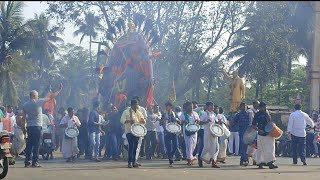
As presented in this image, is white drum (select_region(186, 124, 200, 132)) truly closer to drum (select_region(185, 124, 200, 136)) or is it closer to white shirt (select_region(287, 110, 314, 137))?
drum (select_region(185, 124, 200, 136))

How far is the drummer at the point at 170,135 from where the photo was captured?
17.1m

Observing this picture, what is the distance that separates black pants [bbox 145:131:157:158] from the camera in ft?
64.7

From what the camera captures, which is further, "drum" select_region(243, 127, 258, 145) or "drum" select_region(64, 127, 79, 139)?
Result: "drum" select_region(64, 127, 79, 139)

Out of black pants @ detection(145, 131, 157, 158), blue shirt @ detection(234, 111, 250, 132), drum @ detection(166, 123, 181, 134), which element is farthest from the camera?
black pants @ detection(145, 131, 157, 158)

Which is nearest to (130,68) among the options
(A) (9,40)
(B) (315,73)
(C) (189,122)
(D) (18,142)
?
(D) (18,142)

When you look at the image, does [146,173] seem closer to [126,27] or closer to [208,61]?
[126,27]

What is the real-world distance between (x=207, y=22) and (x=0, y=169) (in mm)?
24243

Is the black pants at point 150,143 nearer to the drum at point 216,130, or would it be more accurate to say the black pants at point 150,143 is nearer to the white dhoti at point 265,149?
the drum at point 216,130

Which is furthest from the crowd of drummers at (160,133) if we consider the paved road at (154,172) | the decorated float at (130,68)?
the decorated float at (130,68)

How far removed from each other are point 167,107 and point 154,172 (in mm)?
3927

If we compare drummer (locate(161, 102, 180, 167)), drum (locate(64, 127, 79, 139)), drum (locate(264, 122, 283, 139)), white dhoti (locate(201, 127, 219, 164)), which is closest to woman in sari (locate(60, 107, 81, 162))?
drum (locate(64, 127, 79, 139))

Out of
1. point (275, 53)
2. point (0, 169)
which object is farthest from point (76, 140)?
point (275, 53)

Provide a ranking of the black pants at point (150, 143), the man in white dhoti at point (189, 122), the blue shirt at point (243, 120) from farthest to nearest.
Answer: the black pants at point (150, 143), the blue shirt at point (243, 120), the man in white dhoti at point (189, 122)

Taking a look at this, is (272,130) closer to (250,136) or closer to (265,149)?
(265,149)
